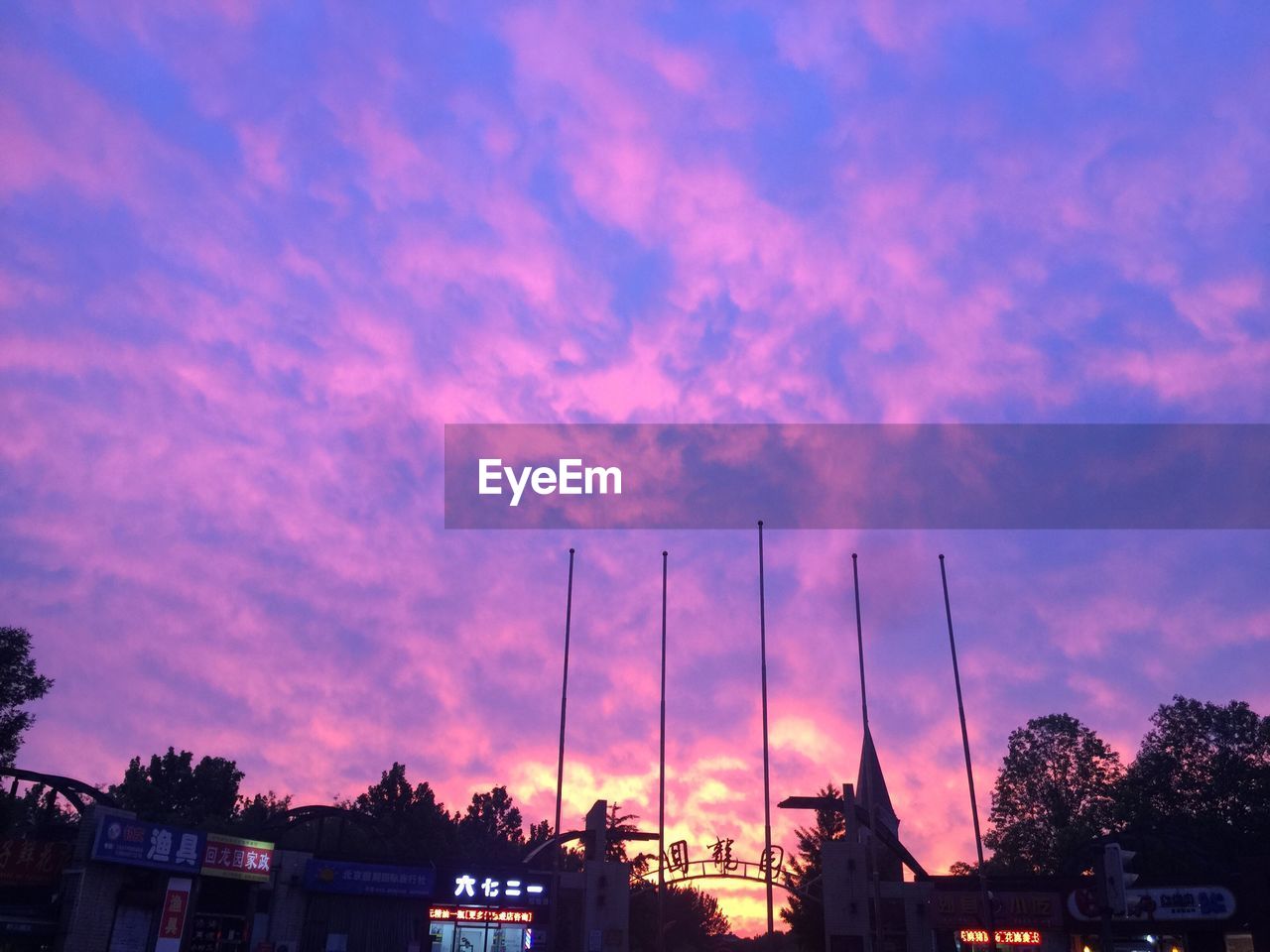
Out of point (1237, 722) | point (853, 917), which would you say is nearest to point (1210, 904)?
point (853, 917)

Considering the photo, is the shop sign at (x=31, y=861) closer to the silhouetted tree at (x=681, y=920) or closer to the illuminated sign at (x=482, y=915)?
the illuminated sign at (x=482, y=915)

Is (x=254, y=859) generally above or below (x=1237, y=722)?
below

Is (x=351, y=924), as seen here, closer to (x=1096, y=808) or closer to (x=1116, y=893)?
(x=1116, y=893)

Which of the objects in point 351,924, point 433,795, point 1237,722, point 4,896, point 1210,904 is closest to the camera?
point 4,896

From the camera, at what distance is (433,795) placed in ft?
378

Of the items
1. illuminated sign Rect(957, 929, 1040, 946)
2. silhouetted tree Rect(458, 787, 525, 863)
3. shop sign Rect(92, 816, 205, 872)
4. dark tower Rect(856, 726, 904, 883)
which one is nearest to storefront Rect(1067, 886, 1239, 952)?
illuminated sign Rect(957, 929, 1040, 946)

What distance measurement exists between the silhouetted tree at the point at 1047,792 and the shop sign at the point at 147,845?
→ 212ft

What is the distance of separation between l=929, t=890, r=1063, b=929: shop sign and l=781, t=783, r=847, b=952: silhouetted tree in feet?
25.3

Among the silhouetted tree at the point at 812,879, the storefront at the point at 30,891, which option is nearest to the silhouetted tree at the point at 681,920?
the silhouetted tree at the point at 812,879

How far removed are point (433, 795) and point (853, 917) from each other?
259ft

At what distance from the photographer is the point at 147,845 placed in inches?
1518

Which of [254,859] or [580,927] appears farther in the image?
[580,927]

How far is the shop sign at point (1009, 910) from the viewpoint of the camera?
4753cm

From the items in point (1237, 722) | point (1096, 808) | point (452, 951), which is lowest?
point (452, 951)
